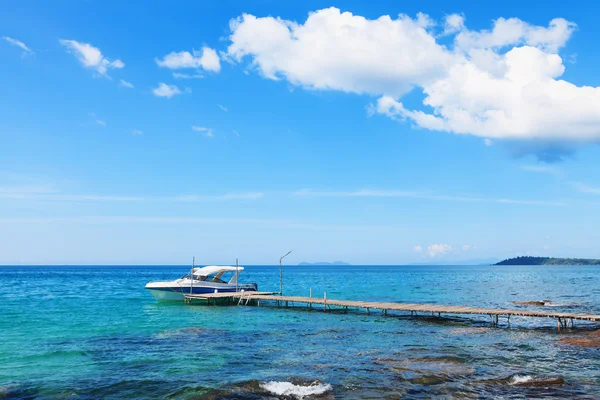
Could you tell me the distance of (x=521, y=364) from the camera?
2134 cm

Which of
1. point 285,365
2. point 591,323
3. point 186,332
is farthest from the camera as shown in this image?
point 591,323

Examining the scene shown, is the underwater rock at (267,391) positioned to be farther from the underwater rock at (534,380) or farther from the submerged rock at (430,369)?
the underwater rock at (534,380)

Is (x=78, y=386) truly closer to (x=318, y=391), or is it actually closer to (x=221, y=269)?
(x=318, y=391)

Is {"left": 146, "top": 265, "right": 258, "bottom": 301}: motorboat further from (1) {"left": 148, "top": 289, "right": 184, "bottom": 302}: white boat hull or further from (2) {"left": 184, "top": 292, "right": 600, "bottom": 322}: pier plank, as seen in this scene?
(2) {"left": 184, "top": 292, "right": 600, "bottom": 322}: pier plank

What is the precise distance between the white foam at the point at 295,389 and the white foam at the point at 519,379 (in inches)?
296

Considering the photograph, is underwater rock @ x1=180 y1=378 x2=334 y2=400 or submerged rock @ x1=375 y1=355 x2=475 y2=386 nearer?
underwater rock @ x1=180 y1=378 x2=334 y2=400

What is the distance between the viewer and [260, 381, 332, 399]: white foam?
1666 cm

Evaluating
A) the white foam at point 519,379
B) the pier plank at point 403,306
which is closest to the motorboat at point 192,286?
the pier plank at point 403,306

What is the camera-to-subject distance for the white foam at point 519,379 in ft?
59.5

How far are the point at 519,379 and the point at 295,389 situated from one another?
928 cm

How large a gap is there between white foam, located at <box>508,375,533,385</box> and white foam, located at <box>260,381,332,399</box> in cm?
752

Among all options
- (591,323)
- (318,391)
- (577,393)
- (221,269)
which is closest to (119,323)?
(221,269)

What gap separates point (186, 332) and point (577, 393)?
881 inches

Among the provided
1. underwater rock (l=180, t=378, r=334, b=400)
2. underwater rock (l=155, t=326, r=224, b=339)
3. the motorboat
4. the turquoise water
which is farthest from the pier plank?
underwater rock (l=180, t=378, r=334, b=400)
